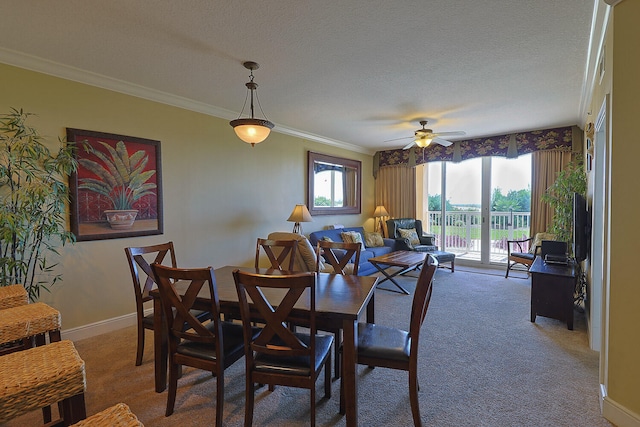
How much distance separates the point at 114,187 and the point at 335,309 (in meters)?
2.73

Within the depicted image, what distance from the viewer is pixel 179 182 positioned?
3703mm

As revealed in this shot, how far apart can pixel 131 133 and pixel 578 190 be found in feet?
17.7

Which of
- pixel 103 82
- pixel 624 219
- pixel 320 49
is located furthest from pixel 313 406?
pixel 103 82

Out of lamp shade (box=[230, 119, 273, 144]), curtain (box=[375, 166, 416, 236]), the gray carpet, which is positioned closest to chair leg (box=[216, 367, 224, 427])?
the gray carpet

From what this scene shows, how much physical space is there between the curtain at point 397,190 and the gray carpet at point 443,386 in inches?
150

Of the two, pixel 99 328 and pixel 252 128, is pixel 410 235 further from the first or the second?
pixel 99 328

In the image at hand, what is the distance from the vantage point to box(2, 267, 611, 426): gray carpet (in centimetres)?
191

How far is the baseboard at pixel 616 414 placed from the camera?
5.75 feet

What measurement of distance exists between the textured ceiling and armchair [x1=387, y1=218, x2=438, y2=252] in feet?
9.16

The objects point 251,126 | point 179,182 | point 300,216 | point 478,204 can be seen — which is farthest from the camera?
point 478,204

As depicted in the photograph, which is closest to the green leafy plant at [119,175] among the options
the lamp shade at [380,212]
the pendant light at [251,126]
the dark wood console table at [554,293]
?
the pendant light at [251,126]

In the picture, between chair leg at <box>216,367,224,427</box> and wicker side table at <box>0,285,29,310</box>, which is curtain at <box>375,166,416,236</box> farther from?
wicker side table at <box>0,285,29,310</box>

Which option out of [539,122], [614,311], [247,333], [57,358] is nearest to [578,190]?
[539,122]

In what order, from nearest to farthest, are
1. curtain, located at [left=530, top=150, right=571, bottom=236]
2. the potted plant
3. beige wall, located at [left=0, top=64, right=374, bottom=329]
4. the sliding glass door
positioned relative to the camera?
1. beige wall, located at [left=0, top=64, right=374, bottom=329]
2. the potted plant
3. curtain, located at [left=530, top=150, right=571, bottom=236]
4. the sliding glass door
